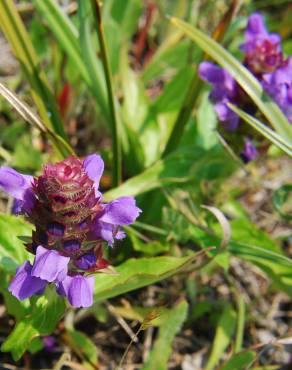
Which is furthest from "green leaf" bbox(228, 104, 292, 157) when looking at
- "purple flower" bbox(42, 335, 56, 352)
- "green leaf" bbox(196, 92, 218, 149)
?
"purple flower" bbox(42, 335, 56, 352)

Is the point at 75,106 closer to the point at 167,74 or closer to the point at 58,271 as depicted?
the point at 167,74

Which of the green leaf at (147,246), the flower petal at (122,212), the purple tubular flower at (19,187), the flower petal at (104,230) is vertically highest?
the purple tubular flower at (19,187)

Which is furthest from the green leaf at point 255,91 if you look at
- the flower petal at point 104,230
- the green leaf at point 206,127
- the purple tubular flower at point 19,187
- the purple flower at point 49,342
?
the purple flower at point 49,342

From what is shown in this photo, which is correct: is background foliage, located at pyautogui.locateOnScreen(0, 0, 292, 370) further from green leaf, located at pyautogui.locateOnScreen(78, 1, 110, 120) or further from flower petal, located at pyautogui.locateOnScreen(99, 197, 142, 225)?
flower petal, located at pyautogui.locateOnScreen(99, 197, 142, 225)

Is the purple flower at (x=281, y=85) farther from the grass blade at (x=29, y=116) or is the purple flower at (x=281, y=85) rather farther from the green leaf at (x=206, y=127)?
the grass blade at (x=29, y=116)

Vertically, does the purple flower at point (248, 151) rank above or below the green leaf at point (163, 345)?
above

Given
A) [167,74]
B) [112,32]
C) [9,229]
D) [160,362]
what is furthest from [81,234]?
[167,74]
